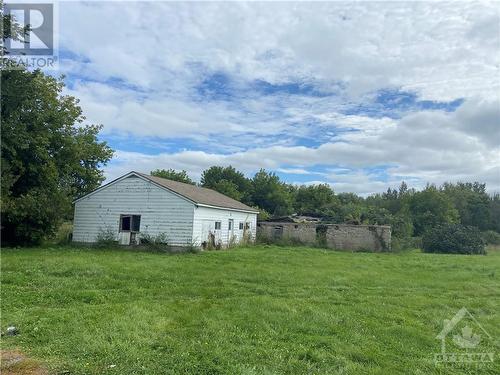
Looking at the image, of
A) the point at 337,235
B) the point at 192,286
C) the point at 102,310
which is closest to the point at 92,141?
the point at 337,235

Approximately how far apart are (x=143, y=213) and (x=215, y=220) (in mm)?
4037

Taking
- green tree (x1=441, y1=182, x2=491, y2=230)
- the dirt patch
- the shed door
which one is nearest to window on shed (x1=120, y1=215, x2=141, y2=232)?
the shed door

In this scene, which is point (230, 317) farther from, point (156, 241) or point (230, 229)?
point (230, 229)

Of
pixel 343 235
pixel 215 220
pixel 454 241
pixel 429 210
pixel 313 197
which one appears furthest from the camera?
pixel 313 197

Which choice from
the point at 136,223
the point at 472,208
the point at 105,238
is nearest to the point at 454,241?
the point at 136,223

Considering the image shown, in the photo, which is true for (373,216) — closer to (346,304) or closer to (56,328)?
(346,304)

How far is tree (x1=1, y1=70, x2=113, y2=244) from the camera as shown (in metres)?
18.6

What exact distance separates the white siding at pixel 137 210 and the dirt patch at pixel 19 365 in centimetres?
1434

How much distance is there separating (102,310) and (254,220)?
71.5 ft

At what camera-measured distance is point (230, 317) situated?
7.28 metres

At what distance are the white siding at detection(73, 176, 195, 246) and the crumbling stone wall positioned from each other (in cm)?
973

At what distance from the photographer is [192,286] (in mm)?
10141

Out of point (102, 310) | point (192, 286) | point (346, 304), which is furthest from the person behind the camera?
point (192, 286)

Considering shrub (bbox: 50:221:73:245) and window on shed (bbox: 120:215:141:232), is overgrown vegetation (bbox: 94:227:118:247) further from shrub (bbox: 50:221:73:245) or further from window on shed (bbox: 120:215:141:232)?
shrub (bbox: 50:221:73:245)
